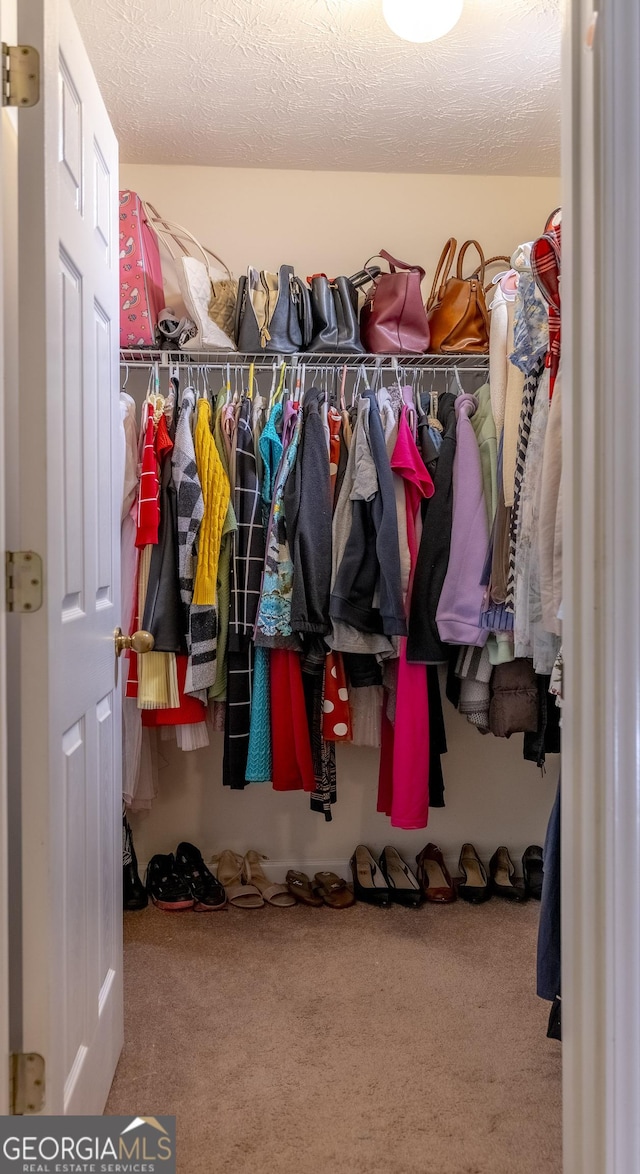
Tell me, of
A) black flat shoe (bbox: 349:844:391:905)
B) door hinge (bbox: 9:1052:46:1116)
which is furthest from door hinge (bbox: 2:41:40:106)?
black flat shoe (bbox: 349:844:391:905)

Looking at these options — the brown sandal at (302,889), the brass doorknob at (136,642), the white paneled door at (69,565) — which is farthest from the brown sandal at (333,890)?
the brass doorknob at (136,642)

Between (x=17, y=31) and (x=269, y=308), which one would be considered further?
(x=269, y=308)

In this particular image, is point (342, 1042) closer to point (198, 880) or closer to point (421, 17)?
point (198, 880)

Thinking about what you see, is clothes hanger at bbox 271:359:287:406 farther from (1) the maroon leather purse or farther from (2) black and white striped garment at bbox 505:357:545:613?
(2) black and white striped garment at bbox 505:357:545:613

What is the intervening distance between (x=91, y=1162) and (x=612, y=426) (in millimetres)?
1242

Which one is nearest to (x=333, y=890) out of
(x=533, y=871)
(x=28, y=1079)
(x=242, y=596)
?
(x=533, y=871)

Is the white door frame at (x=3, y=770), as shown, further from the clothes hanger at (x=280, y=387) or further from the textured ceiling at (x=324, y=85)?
the clothes hanger at (x=280, y=387)

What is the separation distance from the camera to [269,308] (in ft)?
7.58

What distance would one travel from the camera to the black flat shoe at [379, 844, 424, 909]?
2.43 meters

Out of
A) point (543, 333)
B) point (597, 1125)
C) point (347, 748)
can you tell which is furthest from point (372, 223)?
point (597, 1125)

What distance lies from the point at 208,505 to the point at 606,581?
158cm

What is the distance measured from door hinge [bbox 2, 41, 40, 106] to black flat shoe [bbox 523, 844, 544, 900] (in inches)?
97.1

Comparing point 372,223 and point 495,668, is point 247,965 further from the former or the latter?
point 372,223

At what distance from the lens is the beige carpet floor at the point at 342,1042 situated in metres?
1.43
